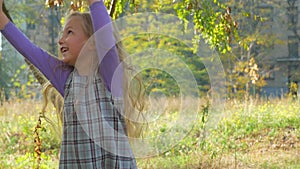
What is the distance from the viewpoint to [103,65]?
1967mm

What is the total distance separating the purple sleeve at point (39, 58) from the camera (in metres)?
1.99

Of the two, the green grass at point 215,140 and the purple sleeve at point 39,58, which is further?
the green grass at point 215,140

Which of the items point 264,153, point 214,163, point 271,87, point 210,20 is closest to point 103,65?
point 210,20

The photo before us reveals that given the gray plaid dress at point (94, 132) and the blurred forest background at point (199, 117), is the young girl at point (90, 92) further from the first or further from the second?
the blurred forest background at point (199, 117)

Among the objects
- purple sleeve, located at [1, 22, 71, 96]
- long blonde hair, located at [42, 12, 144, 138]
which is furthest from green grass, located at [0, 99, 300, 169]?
purple sleeve, located at [1, 22, 71, 96]

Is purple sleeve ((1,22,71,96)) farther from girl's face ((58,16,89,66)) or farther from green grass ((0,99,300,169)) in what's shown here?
green grass ((0,99,300,169))

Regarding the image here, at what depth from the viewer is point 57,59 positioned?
2.09m

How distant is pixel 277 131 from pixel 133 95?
639 cm

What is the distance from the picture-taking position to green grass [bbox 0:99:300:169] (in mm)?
5578

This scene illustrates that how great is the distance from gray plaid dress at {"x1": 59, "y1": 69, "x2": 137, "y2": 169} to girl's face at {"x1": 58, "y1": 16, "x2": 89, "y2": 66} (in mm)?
111

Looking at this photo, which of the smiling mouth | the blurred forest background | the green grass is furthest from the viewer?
the green grass

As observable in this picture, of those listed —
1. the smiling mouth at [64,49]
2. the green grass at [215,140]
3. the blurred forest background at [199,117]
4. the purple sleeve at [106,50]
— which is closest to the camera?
the purple sleeve at [106,50]

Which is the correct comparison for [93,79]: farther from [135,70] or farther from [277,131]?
[277,131]

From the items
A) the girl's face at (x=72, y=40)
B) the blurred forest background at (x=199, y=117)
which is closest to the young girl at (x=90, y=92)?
the girl's face at (x=72, y=40)
